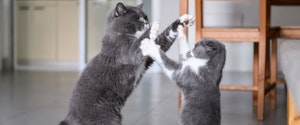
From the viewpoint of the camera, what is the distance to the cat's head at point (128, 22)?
1.81m

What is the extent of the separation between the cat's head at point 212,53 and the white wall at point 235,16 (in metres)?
3.66

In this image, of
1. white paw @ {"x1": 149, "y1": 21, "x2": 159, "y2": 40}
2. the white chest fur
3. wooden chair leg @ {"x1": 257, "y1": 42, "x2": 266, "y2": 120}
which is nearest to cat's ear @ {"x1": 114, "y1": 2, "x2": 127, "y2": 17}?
white paw @ {"x1": 149, "y1": 21, "x2": 159, "y2": 40}

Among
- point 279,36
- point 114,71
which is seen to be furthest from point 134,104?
point 114,71

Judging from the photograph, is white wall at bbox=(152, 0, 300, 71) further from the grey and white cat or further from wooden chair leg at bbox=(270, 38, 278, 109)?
the grey and white cat

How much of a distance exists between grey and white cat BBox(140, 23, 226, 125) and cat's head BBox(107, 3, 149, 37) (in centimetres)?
12

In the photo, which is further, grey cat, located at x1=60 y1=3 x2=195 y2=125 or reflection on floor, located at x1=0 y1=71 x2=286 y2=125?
reflection on floor, located at x1=0 y1=71 x2=286 y2=125

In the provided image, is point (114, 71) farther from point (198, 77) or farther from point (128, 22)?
point (198, 77)

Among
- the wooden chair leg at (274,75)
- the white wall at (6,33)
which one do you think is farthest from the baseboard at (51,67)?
the wooden chair leg at (274,75)

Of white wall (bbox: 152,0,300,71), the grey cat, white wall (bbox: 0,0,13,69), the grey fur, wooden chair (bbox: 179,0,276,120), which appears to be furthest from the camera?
white wall (bbox: 0,0,13,69)

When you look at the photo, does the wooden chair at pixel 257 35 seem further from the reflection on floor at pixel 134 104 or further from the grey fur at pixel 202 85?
the grey fur at pixel 202 85

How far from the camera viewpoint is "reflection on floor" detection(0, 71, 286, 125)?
2838 mm

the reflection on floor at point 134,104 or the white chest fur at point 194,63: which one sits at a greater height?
the white chest fur at point 194,63

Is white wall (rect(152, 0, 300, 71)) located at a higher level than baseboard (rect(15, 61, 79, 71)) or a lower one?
higher

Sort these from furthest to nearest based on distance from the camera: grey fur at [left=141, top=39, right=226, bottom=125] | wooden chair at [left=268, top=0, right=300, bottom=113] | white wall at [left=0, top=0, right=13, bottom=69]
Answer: white wall at [left=0, top=0, right=13, bottom=69] < wooden chair at [left=268, top=0, right=300, bottom=113] < grey fur at [left=141, top=39, right=226, bottom=125]
